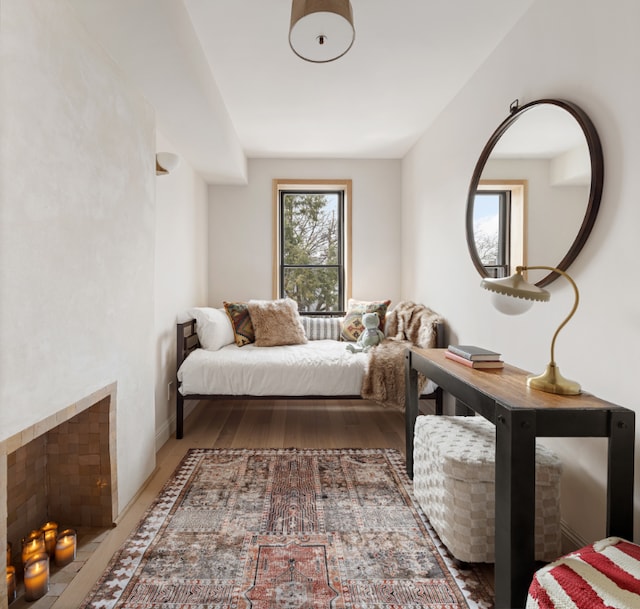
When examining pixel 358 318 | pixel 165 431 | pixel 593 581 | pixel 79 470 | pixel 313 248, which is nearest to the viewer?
pixel 593 581

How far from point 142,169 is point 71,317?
1059 millimetres

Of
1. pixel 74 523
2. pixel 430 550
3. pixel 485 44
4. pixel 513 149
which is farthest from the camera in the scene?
pixel 485 44

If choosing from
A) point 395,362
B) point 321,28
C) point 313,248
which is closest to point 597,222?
point 321,28

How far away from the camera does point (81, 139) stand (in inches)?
67.3

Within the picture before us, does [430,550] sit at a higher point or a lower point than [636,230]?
lower

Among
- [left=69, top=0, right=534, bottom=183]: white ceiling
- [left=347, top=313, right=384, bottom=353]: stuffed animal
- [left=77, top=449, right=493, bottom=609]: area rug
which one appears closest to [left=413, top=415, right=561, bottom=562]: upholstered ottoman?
[left=77, top=449, right=493, bottom=609]: area rug

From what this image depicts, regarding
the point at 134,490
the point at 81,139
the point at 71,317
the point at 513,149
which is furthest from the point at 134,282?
the point at 513,149

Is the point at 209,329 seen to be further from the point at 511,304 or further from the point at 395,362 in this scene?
the point at 511,304

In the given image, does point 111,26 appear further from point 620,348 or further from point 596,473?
point 596,473

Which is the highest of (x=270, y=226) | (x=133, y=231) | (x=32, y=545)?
(x=270, y=226)

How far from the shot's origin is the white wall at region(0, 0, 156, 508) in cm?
132

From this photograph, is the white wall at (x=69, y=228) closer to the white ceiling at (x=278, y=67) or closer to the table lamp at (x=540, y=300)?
the white ceiling at (x=278, y=67)

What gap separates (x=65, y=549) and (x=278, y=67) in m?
2.80

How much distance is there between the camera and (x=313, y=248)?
4.81 m
